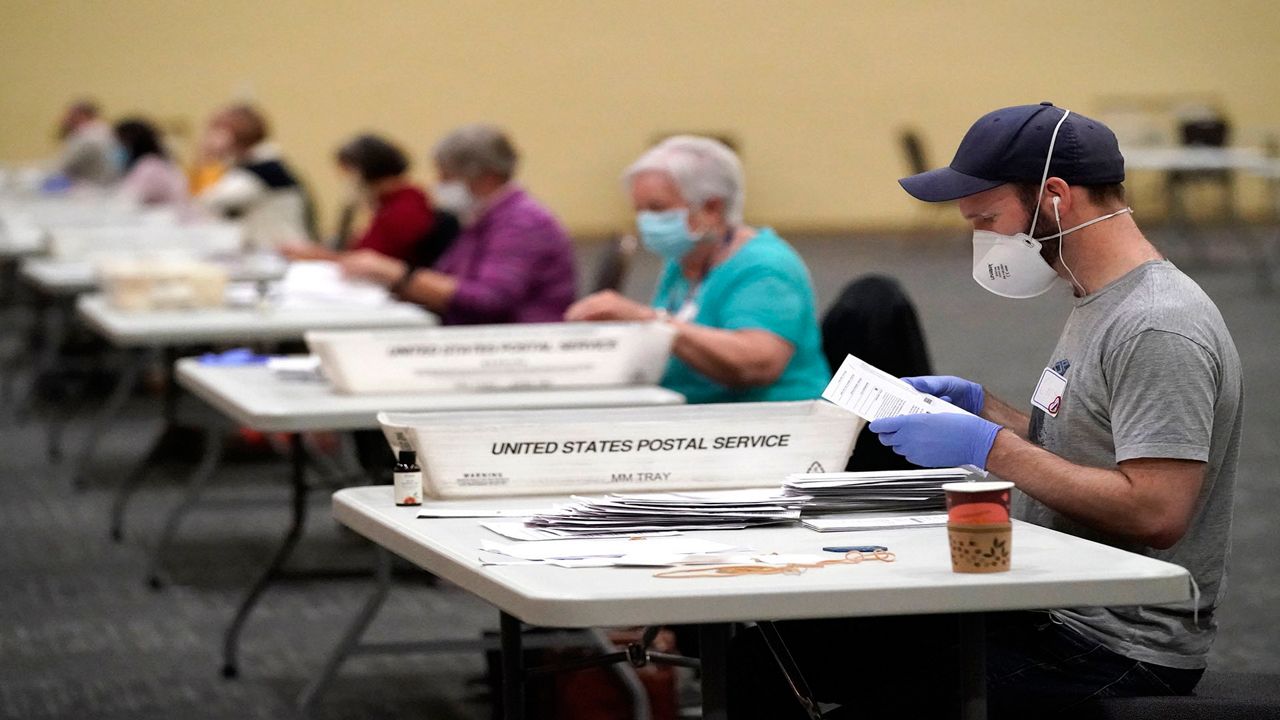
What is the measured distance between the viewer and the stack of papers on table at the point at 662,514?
1857 millimetres

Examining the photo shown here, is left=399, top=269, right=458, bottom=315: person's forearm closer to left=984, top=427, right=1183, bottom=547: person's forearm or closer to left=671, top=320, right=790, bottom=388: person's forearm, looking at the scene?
left=671, top=320, right=790, bottom=388: person's forearm

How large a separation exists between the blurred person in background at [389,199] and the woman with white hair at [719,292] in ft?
6.94

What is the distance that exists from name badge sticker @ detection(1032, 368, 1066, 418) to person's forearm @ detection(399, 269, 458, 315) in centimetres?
286

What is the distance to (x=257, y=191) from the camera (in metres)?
7.48

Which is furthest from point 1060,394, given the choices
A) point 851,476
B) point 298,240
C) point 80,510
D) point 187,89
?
point 187,89

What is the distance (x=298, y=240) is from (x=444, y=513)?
5.39 metres

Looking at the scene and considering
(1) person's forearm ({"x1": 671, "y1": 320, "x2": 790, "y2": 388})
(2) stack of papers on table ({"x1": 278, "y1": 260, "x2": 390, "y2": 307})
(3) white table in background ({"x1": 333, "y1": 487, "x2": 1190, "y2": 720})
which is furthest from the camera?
(2) stack of papers on table ({"x1": 278, "y1": 260, "x2": 390, "y2": 307})

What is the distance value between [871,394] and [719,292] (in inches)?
57.6

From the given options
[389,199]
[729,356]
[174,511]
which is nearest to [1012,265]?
[729,356]

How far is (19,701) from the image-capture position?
3459 mm

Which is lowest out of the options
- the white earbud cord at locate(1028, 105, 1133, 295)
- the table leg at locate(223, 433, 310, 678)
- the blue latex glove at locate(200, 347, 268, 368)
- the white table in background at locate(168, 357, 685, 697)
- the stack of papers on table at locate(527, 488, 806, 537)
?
the table leg at locate(223, 433, 310, 678)

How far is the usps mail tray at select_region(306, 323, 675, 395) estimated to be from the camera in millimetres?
3105

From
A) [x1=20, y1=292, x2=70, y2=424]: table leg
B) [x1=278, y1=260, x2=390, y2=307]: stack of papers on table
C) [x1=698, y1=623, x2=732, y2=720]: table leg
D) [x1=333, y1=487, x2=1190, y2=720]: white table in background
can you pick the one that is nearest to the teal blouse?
[x1=333, y1=487, x2=1190, y2=720]: white table in background

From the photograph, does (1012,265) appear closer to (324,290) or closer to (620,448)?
(620,448)
